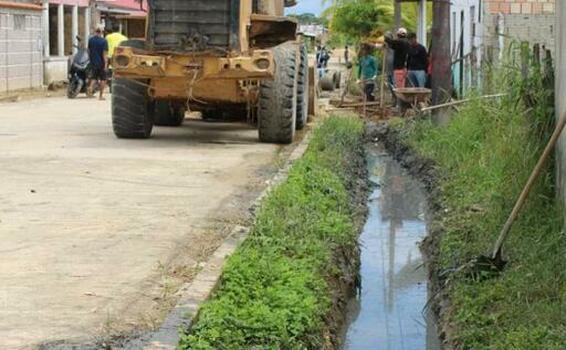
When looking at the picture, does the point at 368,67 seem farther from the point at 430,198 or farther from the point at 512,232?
the point at 512,232

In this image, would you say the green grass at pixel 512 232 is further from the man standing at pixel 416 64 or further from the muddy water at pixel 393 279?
the man standing at pixel 416 64

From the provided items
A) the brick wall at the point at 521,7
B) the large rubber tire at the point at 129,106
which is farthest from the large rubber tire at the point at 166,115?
the brick wall at the point at 521,7

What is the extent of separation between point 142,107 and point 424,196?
14.1 feet

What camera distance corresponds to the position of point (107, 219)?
28.8 ft

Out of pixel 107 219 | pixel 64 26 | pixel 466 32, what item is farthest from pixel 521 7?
pixel 64 26

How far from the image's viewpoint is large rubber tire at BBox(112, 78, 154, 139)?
1454 cm

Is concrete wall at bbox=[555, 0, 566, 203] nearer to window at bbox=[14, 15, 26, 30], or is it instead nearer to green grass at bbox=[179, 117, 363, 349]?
green grass at bbox=[179, 117, 363, 349]

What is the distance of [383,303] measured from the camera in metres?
8.44

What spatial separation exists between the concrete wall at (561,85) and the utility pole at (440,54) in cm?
805

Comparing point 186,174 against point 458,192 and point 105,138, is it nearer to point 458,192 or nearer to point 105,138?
point 458,192

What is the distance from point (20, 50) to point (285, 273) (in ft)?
75.2

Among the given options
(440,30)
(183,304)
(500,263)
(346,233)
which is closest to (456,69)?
(440,30)

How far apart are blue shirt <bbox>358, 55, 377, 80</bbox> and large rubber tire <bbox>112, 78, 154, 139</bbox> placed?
9.61 metres

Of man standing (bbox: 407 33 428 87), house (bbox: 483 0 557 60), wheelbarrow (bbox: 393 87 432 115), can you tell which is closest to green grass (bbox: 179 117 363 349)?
wheelbarrow (bbox: 393 87 432 115)
